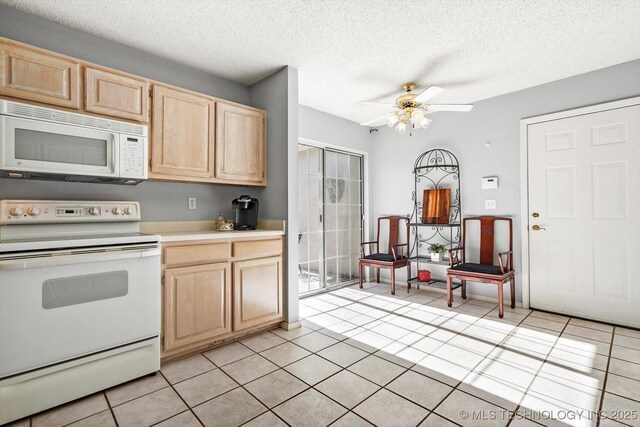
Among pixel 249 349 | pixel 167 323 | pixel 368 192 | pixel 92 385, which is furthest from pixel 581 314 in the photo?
pixel 92 385

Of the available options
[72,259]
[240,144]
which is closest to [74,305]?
[72,259]

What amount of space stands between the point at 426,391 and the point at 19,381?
2306 millimetres

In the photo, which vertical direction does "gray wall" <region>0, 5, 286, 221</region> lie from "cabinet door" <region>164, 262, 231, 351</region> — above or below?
above

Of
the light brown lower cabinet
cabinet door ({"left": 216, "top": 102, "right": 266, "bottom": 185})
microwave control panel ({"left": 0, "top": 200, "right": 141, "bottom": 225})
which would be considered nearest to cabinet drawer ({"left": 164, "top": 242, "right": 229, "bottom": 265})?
the light brown lower cabinet

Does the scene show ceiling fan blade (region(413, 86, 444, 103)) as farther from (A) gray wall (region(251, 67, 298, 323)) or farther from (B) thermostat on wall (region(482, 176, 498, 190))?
(B) thermostat on wall (region(482, 176, 498, 190))

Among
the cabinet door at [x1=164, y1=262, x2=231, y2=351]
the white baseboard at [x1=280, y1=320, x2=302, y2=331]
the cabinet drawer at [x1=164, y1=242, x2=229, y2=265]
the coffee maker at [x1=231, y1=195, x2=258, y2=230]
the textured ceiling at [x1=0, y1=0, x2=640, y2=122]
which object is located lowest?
the white baseboard at [x1=280, y1=320, x2=302, y2=331]

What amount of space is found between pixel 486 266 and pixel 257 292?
2.58 metres

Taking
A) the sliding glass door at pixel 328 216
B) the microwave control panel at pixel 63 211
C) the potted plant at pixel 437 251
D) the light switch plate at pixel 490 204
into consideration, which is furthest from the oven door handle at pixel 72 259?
the light switch plate at pixel 490 204

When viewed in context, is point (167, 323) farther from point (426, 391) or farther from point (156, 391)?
point (426, 391)

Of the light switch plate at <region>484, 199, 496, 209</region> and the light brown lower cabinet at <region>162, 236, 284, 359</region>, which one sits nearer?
the light brown lower cabinet at <region>162, 236, 284, 359</region>

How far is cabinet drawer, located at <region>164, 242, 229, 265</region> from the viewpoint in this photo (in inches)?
92.8

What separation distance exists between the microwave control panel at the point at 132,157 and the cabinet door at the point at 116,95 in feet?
0.78

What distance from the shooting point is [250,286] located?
111 inches

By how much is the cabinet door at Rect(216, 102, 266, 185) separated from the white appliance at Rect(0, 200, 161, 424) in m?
1.07
